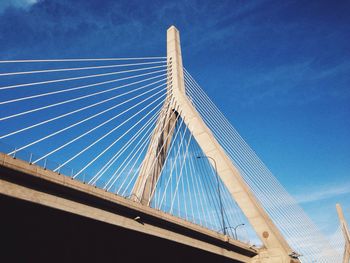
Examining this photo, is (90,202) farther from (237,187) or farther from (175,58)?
(175,58)

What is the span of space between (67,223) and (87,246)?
372 cm

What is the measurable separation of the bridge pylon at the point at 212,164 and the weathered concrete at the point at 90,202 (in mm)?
2661

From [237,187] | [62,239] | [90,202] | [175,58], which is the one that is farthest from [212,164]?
[62,239]

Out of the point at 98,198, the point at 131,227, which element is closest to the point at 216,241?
the point at 131,227

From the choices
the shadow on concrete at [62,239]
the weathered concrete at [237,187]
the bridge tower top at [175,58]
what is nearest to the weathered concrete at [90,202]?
the shadow on concrete at [62,239]

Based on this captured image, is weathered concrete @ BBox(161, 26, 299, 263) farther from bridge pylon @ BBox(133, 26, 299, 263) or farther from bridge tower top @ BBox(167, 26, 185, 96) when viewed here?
bridge tower top @ BBox(167, 26, 185, 96)

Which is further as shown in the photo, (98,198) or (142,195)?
(142,195)

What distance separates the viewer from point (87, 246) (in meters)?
18.4

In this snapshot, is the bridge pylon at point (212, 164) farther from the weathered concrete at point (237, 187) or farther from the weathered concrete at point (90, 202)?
the weathered concrete at point (90, 202)

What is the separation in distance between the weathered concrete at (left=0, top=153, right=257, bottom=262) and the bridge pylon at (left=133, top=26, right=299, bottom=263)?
105 inches

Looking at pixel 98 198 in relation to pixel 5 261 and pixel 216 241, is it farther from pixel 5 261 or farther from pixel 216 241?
pixel 216 241

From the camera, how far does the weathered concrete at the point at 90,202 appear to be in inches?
485

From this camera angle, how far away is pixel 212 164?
85.1 feet

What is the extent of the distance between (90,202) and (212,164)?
41.0 ft
